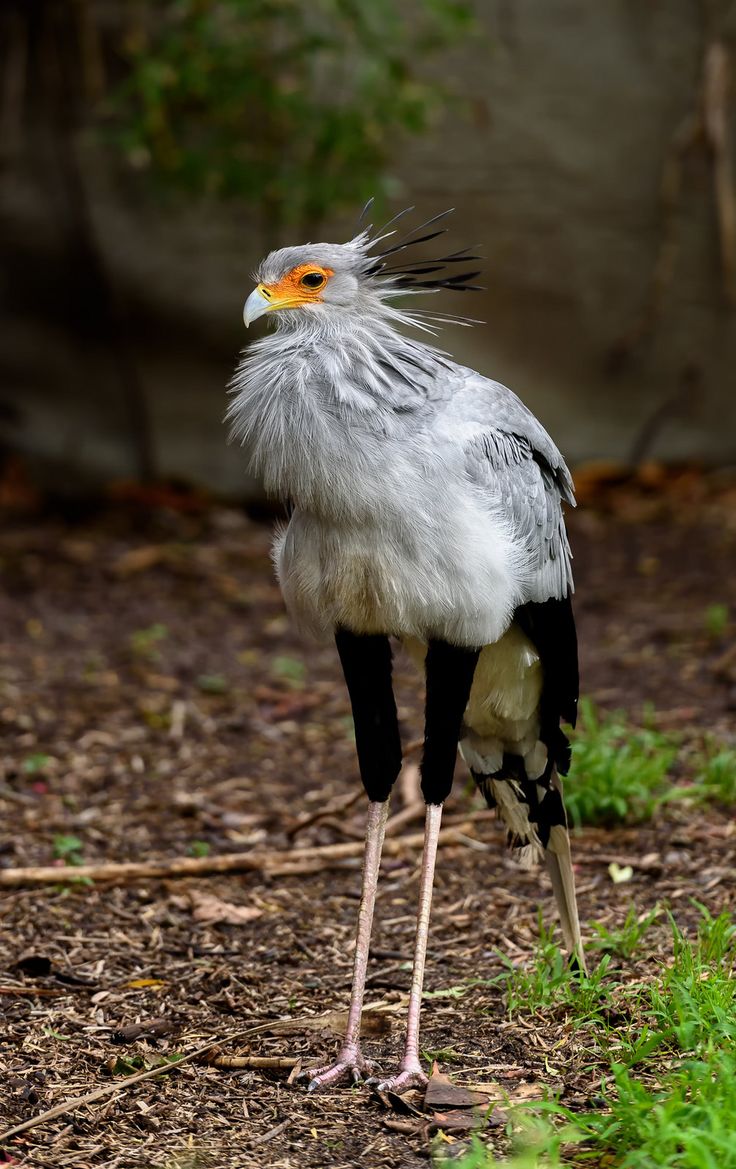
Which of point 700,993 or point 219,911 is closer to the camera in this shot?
point 700,993

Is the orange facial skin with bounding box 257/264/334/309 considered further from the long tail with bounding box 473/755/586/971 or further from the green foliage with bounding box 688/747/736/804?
the green foliage with bounding box 688/747/736/804

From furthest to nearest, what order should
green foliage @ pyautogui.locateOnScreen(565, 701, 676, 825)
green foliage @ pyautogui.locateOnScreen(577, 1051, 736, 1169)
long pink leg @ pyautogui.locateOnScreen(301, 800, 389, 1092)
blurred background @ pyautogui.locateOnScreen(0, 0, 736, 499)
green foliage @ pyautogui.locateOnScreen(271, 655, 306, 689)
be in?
blurred background @ pyautogui.locateOnScreen(0, 0, 736, 499) < green foliage @ pyautogui.locateOnScreen(271, 655, 306, 689) < green foliage @ pyautogui.locateOnScreen(565, 701, 676, 825) < long pink leg @ pyautogui.locateOnScreen(301, 800, 389, 1092) < green foliage @ pyautogui.locateOnScreen(577, 1051, 736, 1169)

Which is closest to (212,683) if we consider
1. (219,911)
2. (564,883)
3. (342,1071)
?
(219,911)

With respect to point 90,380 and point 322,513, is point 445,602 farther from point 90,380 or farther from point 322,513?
point 90,380

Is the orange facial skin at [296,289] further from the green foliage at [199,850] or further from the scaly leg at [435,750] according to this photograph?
the green foliage at [199,850]

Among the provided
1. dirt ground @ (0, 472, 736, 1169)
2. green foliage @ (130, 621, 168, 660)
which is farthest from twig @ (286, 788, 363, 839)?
green foliage @ (130, 621, 168, 660)

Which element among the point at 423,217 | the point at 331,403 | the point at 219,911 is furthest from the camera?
the point at 423,217

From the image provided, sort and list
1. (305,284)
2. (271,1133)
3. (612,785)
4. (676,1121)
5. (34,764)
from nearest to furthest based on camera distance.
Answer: (676,1121) < (271,1133) < (305,284) < (612,785) < (34,764)

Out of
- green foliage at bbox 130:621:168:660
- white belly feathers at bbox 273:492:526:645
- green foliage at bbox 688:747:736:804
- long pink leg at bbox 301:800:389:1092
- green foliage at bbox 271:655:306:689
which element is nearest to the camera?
white belly feathers at bbox 273:492:526:645

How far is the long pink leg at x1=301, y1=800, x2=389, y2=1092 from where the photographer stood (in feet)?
10.8

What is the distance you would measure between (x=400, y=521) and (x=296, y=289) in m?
0.78

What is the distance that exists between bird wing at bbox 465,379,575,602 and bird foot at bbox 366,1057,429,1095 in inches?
49.5

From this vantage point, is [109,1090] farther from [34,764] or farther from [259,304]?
[34,764]

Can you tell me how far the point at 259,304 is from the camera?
138 inches
